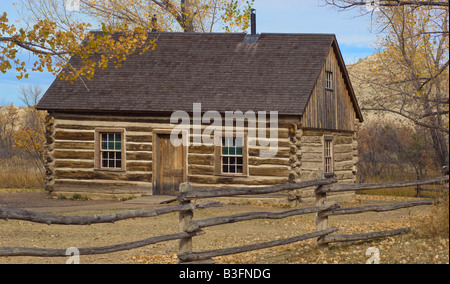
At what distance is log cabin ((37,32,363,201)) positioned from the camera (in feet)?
63.8

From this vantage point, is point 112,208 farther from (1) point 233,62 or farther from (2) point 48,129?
(1) point 233,62

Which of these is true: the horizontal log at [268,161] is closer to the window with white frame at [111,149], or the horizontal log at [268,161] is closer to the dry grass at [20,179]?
the window with white frame at [111,149]

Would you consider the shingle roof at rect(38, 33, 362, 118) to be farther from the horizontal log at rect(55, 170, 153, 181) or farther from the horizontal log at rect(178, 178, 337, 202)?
the horizontal log at rect(178, 178, 337, 202)

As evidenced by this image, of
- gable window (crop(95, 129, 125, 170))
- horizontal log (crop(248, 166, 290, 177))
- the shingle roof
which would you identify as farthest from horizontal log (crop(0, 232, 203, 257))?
gable window (crop(95, 129, 125, 170))

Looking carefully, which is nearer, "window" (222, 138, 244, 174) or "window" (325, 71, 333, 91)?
"window" (222, 138, 244, 174)

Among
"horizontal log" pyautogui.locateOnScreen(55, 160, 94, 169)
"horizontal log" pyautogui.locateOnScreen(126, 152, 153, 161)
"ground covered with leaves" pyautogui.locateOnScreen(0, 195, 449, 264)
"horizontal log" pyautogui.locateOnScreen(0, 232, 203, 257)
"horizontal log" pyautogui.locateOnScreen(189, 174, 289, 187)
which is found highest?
"horizontal log" pyautogui.locateOnScreen(126, 152, 153, 161)

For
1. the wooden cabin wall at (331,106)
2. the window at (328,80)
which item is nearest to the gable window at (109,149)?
the wooden cabin wall at (331,106)

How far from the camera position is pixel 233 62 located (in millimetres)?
21406

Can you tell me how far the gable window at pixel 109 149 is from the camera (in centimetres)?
2067

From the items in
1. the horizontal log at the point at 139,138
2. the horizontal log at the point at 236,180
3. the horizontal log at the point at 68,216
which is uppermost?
the horizontal log at the point at 139,138

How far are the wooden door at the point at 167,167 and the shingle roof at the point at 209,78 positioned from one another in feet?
4.20

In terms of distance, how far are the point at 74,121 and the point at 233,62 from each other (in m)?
6.16

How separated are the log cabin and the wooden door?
35 mm
